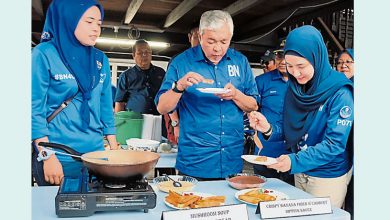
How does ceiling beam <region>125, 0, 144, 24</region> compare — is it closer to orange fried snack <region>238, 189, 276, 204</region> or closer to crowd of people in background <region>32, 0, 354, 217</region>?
crowd of people in background <region>32, 0, 354, 217</region>

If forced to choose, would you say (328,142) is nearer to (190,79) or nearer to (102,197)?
(190,79)

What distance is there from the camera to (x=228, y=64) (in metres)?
1.84

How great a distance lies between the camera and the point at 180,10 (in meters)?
3.68

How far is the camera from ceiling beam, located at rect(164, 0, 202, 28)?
336cm

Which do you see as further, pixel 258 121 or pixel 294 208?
pixel 258 121

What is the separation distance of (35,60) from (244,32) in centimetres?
331

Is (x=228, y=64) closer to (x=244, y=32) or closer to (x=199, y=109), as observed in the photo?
(x=199, y=109)

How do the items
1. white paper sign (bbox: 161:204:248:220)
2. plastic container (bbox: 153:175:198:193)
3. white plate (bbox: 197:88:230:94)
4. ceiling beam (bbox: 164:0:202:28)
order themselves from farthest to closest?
ceiling beam (bbox: 164:0:202:28), white plate (bbox: 197:88:230:94), plastic container (bbox: 153:175:198:193), white paper sign (bbox: 161:204:248:220)

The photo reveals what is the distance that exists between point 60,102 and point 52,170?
0.89 feet

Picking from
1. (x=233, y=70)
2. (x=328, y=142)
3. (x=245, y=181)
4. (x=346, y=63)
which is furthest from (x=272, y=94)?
(x=245, y=181)

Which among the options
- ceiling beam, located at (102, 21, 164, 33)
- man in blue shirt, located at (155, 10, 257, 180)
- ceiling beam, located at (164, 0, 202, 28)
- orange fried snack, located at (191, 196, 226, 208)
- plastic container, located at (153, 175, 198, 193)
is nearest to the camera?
orange fried snack, located at (191, 196, 226, 208)

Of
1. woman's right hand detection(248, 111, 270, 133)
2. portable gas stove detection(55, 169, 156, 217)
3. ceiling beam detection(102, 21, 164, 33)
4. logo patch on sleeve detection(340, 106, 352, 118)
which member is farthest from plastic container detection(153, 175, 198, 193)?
ceiling beam detection(102, 21, 164, 33)

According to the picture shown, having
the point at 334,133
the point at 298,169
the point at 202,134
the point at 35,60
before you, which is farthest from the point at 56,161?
the point at 334,133

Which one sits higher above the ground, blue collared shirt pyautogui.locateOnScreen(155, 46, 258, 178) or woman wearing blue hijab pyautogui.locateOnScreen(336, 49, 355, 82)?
woman wearing blue hijab pyautogui.locateOnScreen(336, 49, 355, 82)
